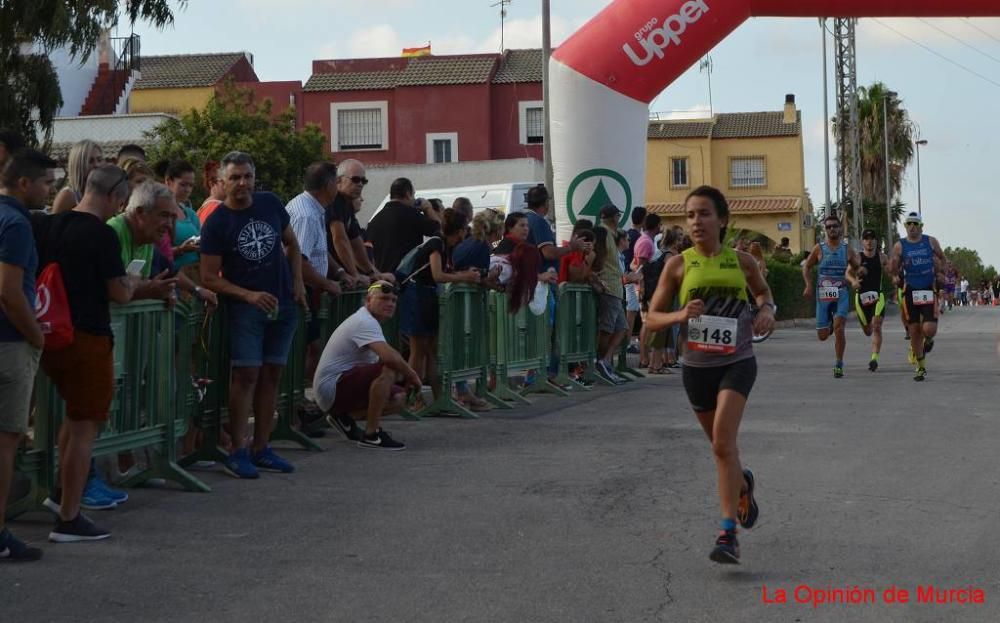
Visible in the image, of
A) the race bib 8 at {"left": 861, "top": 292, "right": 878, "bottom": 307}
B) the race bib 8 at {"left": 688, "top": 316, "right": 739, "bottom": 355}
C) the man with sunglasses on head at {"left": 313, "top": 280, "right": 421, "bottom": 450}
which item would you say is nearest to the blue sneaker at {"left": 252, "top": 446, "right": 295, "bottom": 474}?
the man with sunglasses on head at {"left": 313, "top": 280, "right": 421, "bottom": 450}

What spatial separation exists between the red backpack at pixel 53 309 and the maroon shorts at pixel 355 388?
3.95 meters

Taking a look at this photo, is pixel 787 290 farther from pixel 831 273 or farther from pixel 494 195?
pixel 831 273

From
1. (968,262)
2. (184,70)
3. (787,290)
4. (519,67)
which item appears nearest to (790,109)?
(519,67)

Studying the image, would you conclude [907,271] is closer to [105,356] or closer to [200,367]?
[200,367]

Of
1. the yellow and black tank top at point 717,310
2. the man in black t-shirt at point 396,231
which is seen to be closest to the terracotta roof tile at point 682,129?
the man in black t-shirt at point 396,231

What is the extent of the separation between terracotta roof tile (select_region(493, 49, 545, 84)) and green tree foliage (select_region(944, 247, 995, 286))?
108 meters

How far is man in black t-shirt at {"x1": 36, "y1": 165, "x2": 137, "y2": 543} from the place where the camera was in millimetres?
7375

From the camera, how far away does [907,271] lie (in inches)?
762

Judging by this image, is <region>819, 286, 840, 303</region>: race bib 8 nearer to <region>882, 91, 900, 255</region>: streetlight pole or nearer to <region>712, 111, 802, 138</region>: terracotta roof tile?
<region>882, 91, 900, 255</region>: streetlight pole

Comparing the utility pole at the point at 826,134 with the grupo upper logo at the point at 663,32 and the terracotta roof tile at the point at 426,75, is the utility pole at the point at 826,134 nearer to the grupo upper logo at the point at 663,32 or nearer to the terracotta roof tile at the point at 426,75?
the terracotta roof tile at the point at 426,75

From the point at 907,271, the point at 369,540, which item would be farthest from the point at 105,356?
the point at 907,271

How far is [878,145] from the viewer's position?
79625mm

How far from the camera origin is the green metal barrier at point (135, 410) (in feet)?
26.0

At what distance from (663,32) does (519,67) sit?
120ft
